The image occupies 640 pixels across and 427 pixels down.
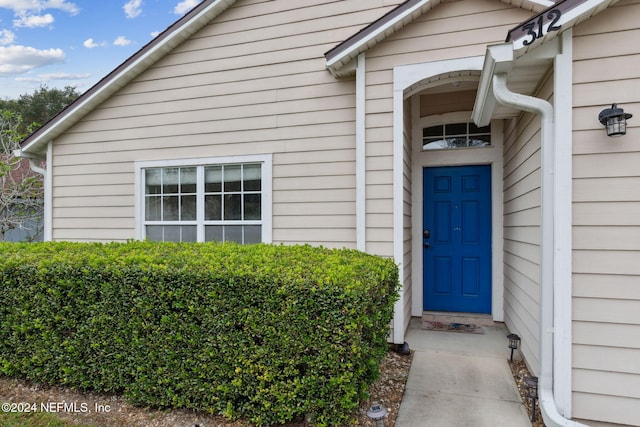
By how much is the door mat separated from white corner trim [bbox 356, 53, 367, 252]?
1.46 meters

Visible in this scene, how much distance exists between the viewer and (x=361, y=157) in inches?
154

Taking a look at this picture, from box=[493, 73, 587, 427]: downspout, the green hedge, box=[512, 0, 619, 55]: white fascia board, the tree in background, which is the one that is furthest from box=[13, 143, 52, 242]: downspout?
box=[512, 0, 619, 55]: white fascia board

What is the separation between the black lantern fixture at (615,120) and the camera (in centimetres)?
226

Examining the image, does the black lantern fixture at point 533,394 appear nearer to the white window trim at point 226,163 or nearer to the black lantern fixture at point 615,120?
the black lantern fixture at point 615,120

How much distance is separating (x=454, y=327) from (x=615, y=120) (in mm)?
2944

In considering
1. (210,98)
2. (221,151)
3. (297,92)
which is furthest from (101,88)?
(297,92)

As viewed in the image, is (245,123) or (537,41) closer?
(537,41)

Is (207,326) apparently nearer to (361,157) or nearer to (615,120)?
(361,157)

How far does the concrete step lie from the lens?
4.55 meters

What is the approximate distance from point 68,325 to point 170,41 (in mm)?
3953

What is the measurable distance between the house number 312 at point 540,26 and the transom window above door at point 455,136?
2.47 m

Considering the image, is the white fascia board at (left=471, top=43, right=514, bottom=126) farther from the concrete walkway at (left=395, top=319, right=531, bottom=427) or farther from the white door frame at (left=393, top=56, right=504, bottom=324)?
the concrete walkway at (left=395, top=319, right=531, bottom=427)

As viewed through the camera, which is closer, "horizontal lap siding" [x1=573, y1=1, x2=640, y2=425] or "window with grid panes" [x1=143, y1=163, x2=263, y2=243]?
"horizontal lap siding" [x1=573, y1=1, x2=640, y2=425]

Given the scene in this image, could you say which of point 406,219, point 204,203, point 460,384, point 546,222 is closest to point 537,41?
point 546,222
